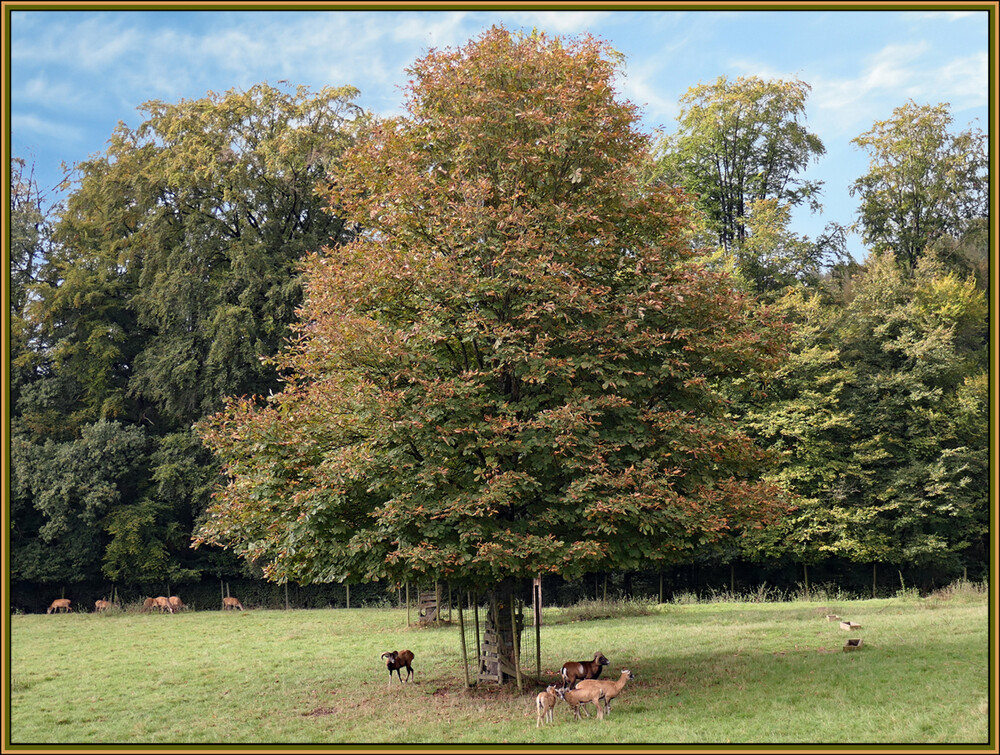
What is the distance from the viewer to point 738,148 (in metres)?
A: 39.2

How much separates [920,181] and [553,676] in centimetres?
3210

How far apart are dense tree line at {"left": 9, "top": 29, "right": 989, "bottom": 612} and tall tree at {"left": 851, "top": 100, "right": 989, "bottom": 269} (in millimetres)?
132

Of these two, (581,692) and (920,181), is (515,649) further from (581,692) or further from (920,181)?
(920,181)

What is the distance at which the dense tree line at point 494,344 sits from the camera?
1238 centimetres

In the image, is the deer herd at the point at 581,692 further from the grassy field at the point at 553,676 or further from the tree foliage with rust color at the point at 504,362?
the tree foliage with rust color at the point at 504,362

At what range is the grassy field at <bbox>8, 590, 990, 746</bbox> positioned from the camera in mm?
10750

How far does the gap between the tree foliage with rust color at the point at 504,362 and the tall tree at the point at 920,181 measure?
27.1 metres

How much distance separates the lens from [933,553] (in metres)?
31.0

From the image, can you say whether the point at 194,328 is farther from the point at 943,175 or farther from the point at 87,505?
the point at 943,175

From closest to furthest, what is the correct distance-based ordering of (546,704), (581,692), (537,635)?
(546,704)
(581,692)
(537,635)

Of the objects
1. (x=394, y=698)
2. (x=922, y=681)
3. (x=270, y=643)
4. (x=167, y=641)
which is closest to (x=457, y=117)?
(x=394, y=698)

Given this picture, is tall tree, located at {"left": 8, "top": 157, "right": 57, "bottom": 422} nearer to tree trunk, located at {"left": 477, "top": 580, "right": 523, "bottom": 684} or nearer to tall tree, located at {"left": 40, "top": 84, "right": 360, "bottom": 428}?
tall tree, located at {"left": 40, "top": 84, "right": 360, "bottom": 428}

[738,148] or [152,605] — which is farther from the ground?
[738,148]

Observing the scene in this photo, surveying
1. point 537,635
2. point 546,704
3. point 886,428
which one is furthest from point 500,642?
point 886,428
